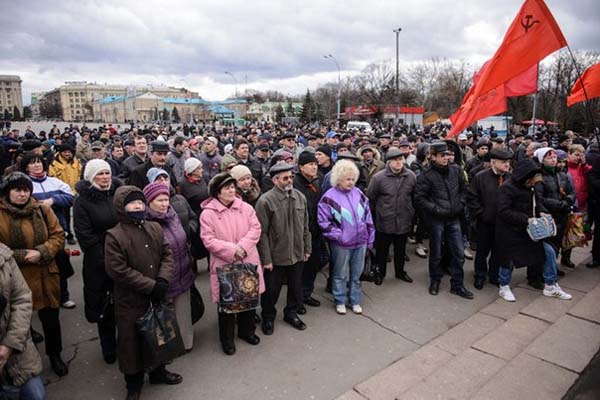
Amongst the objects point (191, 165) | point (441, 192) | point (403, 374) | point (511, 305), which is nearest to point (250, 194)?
point (191, 165)

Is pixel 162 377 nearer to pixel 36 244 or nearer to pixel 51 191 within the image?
pixel 36 244

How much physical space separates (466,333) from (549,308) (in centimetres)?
140

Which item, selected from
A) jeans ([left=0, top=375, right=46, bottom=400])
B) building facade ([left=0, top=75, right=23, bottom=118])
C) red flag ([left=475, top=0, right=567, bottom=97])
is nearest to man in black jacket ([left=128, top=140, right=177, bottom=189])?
jeans ([left=0, top=375, right=46, bottom=400])

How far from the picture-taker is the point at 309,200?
16.7 feet

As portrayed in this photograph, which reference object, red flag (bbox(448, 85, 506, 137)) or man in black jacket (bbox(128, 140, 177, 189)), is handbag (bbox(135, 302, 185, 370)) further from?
red flag (bbox(448, 85, 506, 137))

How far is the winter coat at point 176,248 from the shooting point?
3561 millimetres

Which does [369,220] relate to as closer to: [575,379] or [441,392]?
[441,392]

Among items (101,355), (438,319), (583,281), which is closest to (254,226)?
(101,355)

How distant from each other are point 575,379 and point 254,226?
10.7ft

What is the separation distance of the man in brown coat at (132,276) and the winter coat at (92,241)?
2.15 feet

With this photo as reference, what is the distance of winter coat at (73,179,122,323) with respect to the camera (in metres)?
3.67

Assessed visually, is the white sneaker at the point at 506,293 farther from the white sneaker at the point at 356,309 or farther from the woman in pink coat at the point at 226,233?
the woman in pink coat at the point at 226,233

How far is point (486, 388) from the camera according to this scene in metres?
3.21

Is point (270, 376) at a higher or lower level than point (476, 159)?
lower
